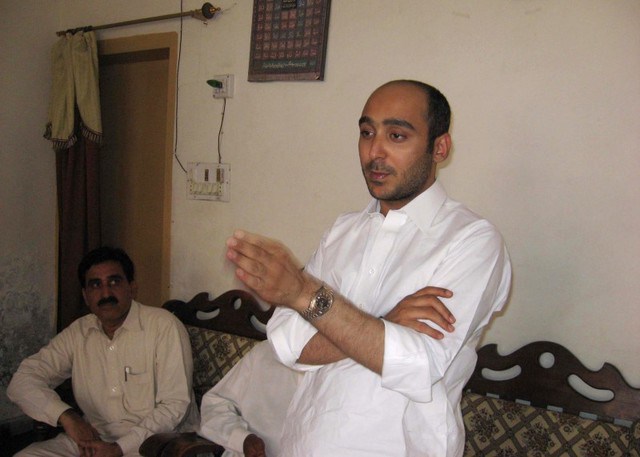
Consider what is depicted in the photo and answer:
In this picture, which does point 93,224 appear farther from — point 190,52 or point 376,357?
point 376,357

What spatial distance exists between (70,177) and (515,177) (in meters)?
2.42

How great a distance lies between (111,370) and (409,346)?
178 centimetres

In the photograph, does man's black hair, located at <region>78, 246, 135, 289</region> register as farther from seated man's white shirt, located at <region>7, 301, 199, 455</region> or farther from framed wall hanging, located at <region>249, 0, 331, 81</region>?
framed wall hanging, located at <region>249, 0, 331, 81</region>

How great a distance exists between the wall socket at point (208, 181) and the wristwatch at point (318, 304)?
187 centimetres

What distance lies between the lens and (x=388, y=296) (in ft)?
4.37

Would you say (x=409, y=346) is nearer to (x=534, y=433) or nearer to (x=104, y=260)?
(x=534, y=433)

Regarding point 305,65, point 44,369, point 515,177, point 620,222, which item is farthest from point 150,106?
point 620,222

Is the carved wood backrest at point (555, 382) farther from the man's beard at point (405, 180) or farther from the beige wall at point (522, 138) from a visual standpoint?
the man's beard at point (405, 180)

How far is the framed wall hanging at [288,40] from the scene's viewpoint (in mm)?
2422

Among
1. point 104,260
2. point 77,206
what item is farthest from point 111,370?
point 77,206

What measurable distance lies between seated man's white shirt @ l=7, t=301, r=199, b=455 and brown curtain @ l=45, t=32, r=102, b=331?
803 millimetres

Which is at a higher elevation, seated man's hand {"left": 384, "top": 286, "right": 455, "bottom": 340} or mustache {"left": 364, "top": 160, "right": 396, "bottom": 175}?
mustache {"left": 364, "top": 160, "right": 396, "bottom": 175}

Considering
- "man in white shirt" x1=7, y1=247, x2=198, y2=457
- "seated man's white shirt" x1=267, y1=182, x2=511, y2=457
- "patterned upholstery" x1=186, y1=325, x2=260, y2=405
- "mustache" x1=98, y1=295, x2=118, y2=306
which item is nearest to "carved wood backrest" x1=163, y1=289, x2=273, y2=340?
"patterned upholstery" x1=186, y1=325, x2=260, y2=405

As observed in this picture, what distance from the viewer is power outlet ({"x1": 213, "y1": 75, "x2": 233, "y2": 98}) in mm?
2730
